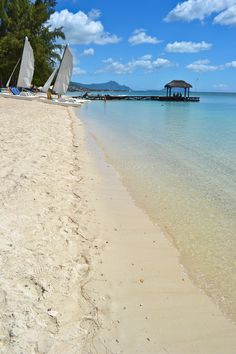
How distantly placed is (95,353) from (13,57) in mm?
48663

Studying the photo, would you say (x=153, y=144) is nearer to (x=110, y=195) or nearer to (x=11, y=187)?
(x=110, y=195)

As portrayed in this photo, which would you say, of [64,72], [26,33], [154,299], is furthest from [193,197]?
[26,33]

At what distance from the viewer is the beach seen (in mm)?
2994

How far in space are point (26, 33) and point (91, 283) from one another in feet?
159

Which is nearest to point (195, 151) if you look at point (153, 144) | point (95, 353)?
point (153, 144)

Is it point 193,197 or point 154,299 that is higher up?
point 154,299

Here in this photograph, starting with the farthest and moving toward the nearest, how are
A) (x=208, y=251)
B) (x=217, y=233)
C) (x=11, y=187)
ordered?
(x=11, y=187) → (x=217, y=233) → (x=208, y=251)

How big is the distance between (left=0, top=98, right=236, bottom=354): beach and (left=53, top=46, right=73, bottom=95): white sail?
2652 cm

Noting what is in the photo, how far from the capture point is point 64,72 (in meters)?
31.9

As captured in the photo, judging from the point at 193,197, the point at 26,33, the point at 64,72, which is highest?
the point at 26,33

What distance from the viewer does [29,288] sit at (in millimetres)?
3436

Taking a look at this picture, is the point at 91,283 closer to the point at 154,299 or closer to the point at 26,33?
the point at 154,299

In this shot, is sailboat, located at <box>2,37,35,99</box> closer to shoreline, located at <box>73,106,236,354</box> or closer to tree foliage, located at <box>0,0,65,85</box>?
tree foliage, located at <box>0,0,65,85</box>

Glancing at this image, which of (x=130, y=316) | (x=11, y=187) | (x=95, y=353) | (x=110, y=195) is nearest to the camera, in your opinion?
(x=95, y=353)
